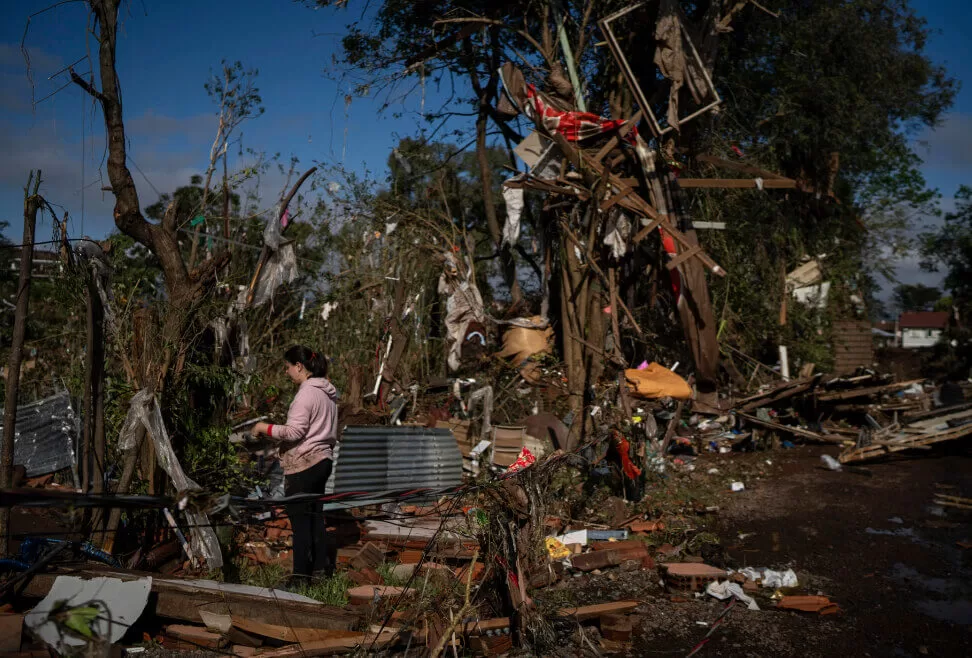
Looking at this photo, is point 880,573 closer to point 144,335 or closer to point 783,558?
point 783,558

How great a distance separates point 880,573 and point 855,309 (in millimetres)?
9634

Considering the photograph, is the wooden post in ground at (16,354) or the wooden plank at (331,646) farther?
the wooden post in ground at (16,354)

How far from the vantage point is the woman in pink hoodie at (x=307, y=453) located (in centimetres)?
471

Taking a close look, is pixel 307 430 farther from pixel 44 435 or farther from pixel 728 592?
pixel 44 435

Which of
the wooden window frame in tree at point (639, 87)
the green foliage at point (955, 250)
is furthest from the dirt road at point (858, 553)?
the green foliage at point (955, 250)

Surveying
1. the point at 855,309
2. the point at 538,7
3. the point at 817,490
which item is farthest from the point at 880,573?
the point at 855,309

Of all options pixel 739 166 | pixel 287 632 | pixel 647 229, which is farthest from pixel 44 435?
pixel 739 166

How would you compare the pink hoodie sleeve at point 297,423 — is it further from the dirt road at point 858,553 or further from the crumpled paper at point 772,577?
the crumpled paper at point 772,577

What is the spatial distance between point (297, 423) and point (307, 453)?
8.8 inches

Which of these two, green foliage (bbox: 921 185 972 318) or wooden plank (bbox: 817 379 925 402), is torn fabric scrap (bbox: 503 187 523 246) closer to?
wooden plank (bbox: 817 379 925 402)

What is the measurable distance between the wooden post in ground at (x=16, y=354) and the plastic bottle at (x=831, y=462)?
831cm

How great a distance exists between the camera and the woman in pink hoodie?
471cm

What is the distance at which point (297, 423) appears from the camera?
184 inches

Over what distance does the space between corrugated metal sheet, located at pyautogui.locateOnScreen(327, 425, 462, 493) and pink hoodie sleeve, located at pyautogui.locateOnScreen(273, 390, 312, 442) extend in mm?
→ 2126
